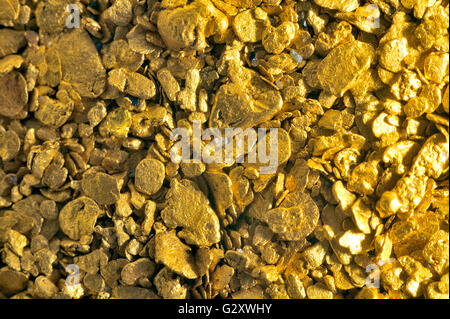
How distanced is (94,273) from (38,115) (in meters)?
0.36

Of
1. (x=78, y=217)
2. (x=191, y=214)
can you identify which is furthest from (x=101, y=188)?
(x=191, y=214)

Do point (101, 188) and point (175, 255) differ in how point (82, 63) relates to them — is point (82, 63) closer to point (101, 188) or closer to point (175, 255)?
point (101, 188)

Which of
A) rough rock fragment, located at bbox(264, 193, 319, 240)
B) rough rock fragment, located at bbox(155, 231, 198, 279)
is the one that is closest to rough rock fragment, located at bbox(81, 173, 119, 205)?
rough rock fragment, located at bbox(155, 231, 198, 279)

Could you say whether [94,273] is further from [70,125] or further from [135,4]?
[135,4]

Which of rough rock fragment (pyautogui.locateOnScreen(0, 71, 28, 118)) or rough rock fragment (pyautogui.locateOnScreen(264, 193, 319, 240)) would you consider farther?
rough rock fragment (pyautogui.locateOnScreen(0, 71, 28, 118))

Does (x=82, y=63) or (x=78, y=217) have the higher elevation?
(x=82, y=63)

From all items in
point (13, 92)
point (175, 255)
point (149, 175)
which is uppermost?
point (13, 92)

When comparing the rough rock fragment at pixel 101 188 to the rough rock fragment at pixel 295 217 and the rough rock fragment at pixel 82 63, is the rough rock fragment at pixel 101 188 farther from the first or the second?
the rough rock fragment at pixel 295 217

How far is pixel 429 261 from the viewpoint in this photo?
29.8 inches

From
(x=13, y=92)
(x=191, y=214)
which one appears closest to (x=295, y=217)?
(x=191, y=214)

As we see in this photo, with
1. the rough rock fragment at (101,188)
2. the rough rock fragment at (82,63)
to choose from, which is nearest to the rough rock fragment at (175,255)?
the rough rock fragment at (101,188)

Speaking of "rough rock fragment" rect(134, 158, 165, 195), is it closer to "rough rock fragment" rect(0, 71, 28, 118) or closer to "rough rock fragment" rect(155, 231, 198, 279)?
"rough rock fragment" rect(155, 231, 198, 279)

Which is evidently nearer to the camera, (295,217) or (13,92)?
(295,217)

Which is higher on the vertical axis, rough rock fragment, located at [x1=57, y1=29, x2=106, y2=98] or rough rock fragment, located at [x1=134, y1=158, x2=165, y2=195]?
rough rock fragment, located at [x1=57, y1=29, x2=106, y2=98]
